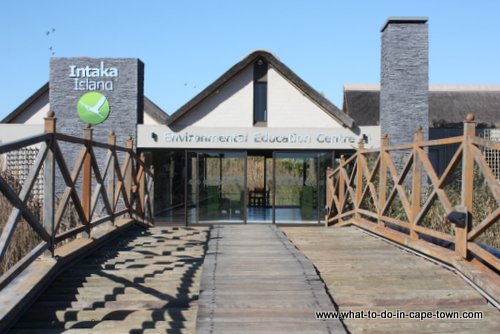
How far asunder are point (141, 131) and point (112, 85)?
4.47 ft

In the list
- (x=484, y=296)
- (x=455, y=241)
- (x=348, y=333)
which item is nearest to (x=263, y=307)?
(x=348, y=333)

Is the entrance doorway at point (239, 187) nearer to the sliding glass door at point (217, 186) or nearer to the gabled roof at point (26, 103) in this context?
the sliding glass door at point (217, 186)

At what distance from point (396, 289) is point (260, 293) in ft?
3.33

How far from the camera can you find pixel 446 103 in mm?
19500

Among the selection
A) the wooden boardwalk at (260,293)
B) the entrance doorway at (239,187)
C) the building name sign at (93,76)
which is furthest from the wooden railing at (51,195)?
the building name sign at (93,76)

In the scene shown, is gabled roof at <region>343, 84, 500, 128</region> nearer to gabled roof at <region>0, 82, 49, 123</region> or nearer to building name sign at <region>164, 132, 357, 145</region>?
building name sign at <region>164, 132, 357, 145</region>

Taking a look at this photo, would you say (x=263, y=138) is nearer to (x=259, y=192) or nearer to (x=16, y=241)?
(x=259, y=192)

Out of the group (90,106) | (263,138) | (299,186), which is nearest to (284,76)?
(263,138)

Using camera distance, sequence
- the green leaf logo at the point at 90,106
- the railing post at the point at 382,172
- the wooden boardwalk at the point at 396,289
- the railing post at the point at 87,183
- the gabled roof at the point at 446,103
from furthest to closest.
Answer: the gabled roof at the point at 446,103
the green leaf logo at the point at 90,106
the railing post at the point at 382,172
the railing post at the point at 87,183
the wooden boardwalk at the point at 396,289

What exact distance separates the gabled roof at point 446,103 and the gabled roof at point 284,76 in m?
3.51

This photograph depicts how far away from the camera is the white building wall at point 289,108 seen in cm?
1498

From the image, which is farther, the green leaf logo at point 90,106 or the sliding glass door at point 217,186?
the sliding glass door at point 217,186

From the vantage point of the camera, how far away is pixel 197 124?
14.9 meters

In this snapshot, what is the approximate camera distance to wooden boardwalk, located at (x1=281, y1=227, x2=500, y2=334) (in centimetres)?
363
